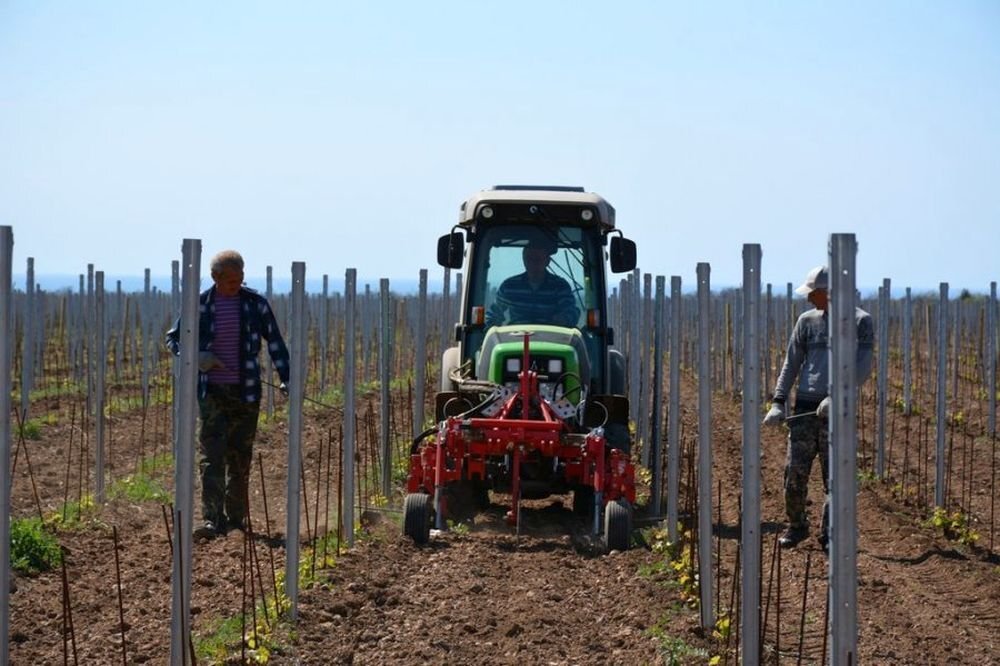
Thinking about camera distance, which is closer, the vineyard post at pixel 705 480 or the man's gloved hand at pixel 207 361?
the vineyard post at pixel 705 480

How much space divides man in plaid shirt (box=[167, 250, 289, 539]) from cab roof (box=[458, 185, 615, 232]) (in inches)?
71.2

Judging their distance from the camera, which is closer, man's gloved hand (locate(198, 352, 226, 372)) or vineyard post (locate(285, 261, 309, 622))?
vineyard post (locate(285, 261, 309, 622))

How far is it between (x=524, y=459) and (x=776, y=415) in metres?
1.51

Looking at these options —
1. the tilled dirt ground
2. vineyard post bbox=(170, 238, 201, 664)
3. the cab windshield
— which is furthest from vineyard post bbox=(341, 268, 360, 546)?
vineyard post bbox=(170, 238, 201, 664)

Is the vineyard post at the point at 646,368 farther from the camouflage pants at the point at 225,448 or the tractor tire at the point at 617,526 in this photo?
the camouflage pants at the point at 225,448

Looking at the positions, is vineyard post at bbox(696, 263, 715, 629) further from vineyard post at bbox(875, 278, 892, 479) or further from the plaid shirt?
vineyard post at bbox(875, 278, 892, 479)

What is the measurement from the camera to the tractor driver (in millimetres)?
9445

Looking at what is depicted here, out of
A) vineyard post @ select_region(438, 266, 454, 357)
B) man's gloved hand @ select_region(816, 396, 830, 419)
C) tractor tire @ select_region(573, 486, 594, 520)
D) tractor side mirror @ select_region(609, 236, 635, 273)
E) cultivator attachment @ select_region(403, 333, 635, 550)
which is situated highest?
tractor side mirror @ select_region(609, 236, 635, 273)

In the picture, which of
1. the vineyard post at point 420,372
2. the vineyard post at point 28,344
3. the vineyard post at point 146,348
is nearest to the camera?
the vineyard post at point 420,372

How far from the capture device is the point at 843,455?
3531 mm

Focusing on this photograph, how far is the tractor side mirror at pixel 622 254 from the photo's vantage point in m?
9.20

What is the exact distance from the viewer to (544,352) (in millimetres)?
8797

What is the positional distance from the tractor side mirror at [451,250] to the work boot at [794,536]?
8.89ft

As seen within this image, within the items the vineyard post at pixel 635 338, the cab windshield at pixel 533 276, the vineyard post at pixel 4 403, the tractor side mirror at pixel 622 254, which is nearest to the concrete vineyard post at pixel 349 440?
the cab windshield at pixel 533 276
